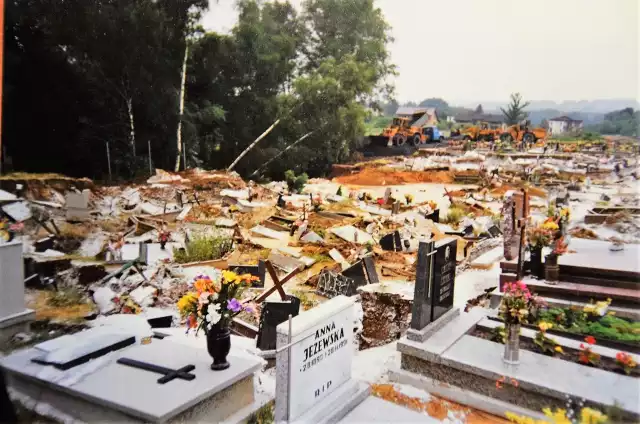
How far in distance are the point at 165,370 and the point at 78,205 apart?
66.6 inches

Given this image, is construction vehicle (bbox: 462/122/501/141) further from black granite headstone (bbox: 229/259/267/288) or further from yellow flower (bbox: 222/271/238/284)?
yellow flower (bbox: 222/271/238/284)

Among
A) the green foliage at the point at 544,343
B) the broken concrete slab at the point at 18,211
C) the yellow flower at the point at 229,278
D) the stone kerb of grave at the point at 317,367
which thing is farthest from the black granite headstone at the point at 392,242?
the broken concrete slab at the point at 18,211

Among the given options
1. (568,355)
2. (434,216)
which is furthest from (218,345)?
(434,216)

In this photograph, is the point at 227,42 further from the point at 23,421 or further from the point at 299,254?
the point at 23,421

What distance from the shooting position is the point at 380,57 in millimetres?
4895

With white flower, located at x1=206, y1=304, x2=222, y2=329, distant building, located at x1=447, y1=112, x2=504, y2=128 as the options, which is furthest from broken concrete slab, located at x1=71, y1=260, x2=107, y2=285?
distant building, located at x1=447, y1=112, x2=504, y2=128

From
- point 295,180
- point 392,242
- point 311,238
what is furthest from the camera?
point 392,242

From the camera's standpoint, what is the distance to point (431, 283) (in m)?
4.05

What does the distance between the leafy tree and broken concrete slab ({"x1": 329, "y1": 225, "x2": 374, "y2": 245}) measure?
184 centimetres

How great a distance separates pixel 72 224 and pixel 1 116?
913mm

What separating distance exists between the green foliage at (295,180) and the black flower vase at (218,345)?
2.19 metres

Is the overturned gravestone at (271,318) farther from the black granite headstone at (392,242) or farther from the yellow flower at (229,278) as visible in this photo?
the black granite headstone at (392,242)

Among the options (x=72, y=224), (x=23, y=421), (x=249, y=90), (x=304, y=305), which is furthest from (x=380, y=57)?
(x=23, y=421)

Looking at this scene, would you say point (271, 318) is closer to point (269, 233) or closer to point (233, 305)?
point (233, 305)
